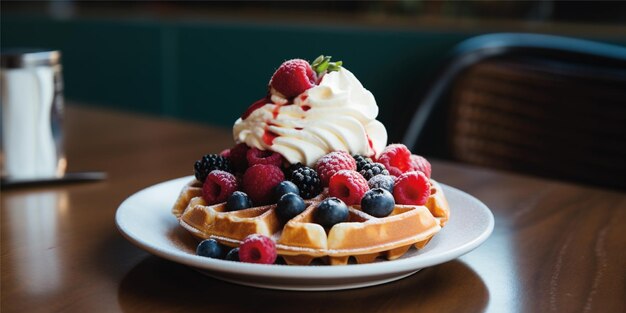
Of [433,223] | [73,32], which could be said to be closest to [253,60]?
[73,32]

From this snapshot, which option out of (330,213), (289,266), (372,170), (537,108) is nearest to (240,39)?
(537,108)

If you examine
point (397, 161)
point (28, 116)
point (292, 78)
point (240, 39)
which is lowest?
point (240, 39)

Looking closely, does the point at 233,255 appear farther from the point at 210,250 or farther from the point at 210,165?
the point at 210,165

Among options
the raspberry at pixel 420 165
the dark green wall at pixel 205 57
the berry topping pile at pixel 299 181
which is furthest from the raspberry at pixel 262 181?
the dark green wall at pixel 205 57

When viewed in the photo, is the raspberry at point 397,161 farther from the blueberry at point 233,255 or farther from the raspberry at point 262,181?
the blueberry at point 233,255

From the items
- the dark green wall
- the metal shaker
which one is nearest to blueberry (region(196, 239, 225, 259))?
the metal shaker

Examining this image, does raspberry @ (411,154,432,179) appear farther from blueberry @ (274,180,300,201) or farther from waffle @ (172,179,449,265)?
blueberry @ (274,180,300,201)
